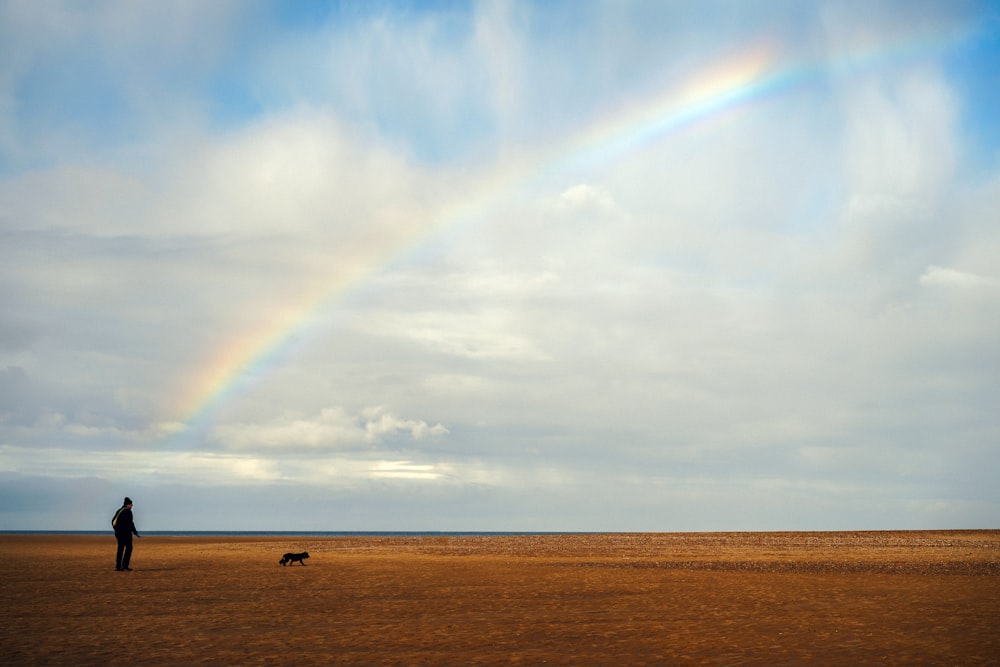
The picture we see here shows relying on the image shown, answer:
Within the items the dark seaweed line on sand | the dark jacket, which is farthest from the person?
the dark seaweed line on sand

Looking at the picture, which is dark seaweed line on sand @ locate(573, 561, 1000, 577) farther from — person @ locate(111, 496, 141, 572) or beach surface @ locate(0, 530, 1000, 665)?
person @ locate(111, 496, 141, 572)

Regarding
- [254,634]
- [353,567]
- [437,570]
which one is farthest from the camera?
[353,567]

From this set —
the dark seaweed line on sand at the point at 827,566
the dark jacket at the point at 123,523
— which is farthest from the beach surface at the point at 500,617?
the dark jacket at the point at 123,523

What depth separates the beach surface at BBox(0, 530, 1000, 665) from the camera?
49.2ft

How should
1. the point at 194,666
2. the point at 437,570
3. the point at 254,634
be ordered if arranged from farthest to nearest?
the point at 437,570
the point at 254,634
the point at 194,666

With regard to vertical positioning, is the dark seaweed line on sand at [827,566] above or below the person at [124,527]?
below

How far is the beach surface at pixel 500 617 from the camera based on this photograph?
1498 cm

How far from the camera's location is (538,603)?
2331 centimetres

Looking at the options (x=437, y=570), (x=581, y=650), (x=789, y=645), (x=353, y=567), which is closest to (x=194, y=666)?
(x=581, y=650)

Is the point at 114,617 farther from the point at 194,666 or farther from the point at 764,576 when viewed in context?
the point at 764,576

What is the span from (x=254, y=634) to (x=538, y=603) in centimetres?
850

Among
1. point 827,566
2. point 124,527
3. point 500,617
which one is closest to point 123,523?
point 124,527

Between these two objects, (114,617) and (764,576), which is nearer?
(114,617)

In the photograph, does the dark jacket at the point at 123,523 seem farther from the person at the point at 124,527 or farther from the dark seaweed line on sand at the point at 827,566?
the dark seaweed line on sand at the point at 827,566
